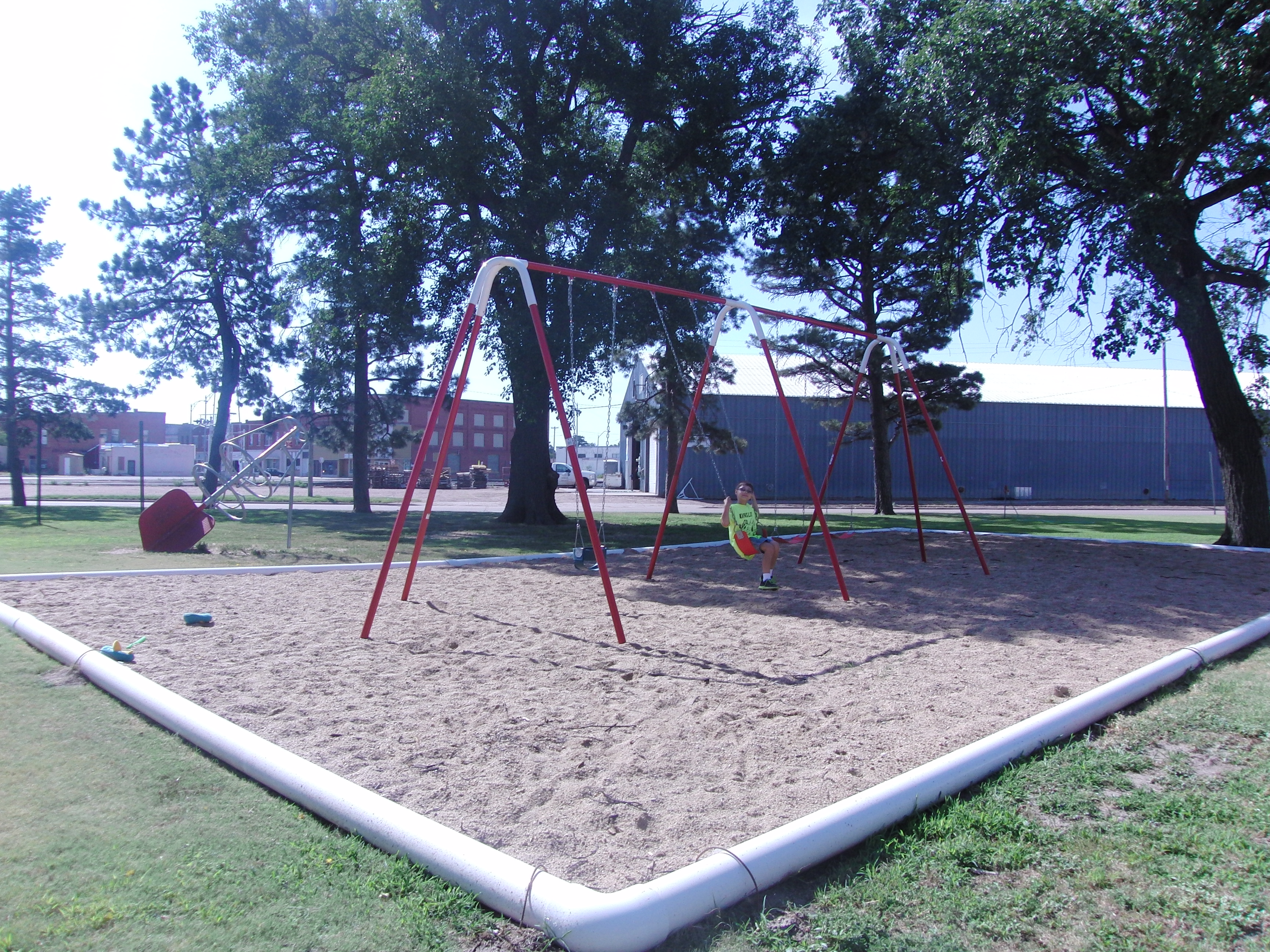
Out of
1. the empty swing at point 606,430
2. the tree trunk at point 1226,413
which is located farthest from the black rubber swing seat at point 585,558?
the tree trunk at point 1226,413

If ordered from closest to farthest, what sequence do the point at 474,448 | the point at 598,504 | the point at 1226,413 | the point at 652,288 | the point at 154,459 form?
the point at 652,288
the point at 1226,413
the point at 598,504
the point at 154,459
the point at 474,448

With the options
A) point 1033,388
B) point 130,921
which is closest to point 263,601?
point 130,921

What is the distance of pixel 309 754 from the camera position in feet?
12.9

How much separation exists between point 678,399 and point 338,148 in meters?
10.5

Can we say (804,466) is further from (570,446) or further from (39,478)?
(39,478)

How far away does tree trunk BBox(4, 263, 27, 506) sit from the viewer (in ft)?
81.6

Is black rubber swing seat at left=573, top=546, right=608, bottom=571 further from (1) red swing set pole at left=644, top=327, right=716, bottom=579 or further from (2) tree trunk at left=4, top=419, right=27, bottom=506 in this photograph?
(2) tree trunk at left=4, top=419, right=27, bottom=506

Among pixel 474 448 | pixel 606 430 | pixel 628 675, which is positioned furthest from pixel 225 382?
pixel 474 448

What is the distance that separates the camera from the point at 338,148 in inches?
675

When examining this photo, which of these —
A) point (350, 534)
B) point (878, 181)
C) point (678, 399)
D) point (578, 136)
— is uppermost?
point (578, 136)

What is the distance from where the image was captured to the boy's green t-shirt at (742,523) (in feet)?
30.8

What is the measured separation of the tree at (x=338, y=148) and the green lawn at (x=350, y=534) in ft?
14.4

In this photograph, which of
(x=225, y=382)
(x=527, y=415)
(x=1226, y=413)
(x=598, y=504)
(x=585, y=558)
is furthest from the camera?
(x=598, y=504)

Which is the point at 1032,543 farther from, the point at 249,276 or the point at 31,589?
the point at 249,276
